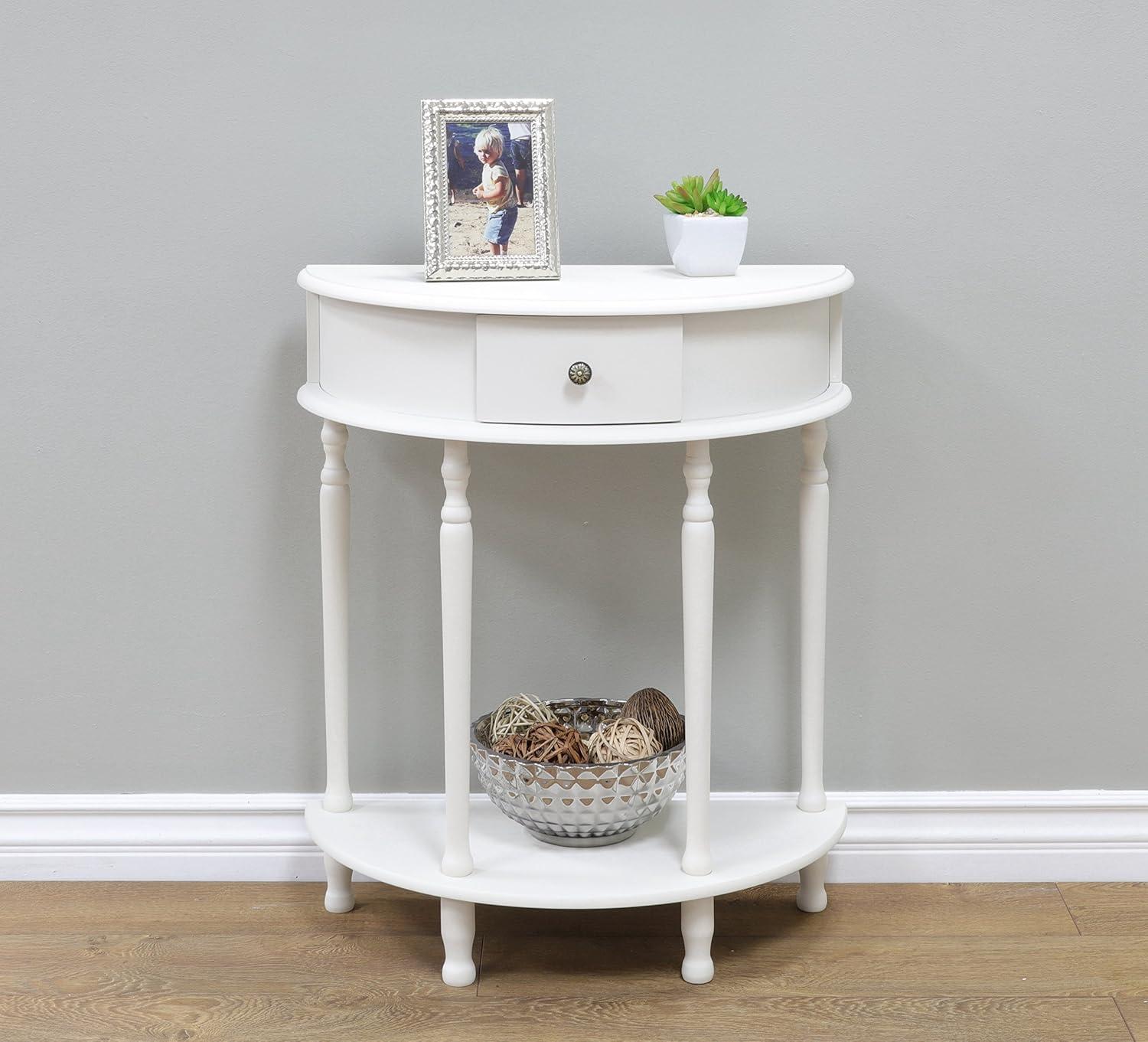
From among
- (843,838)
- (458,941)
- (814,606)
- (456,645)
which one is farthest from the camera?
(843,838)

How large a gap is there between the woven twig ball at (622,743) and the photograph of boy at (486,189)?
58 centimetres

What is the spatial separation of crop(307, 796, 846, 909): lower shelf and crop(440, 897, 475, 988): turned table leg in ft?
0.14

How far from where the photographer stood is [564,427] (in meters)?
1.35

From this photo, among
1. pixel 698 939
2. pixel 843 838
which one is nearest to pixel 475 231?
pixel 698 939

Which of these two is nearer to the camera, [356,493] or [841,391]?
[841,391]

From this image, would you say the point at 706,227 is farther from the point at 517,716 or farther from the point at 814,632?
the point at 517,716

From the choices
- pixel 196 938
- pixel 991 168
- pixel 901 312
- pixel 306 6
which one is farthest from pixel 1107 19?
pixel 196 938

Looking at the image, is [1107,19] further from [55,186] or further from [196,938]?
[196,938]

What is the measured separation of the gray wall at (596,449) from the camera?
167cm

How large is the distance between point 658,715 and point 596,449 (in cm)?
36

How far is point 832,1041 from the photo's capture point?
147 centimetres

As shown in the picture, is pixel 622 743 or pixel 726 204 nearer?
pixel 726 204

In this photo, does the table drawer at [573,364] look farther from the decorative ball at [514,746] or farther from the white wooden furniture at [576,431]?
the decorative ball at [514,746]

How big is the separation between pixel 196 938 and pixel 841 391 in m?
1.05
